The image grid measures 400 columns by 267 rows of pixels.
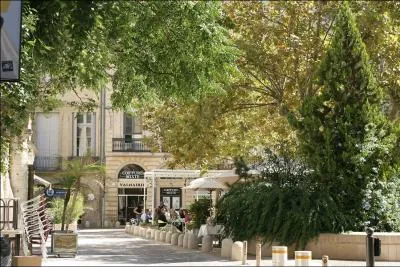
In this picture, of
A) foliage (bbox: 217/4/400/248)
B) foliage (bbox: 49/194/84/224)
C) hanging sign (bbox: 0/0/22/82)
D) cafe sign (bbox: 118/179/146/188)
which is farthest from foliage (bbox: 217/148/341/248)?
cafe sign (bbox: 118/179/146/188)

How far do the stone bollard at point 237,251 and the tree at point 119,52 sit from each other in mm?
4243

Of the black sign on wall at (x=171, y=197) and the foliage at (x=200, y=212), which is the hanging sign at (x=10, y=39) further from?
the black sign on wall at (x=171, y=197)

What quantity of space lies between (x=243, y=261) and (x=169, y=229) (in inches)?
574

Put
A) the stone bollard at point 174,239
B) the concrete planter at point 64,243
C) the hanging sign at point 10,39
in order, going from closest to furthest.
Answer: the hanging sign at point 10,39
the concrete planter at point 64,243
the stone bollard at point 174,239

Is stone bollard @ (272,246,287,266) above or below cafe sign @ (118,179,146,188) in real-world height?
below

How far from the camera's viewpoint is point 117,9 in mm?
17562

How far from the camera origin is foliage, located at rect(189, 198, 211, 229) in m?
29.1

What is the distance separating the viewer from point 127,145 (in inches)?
2328

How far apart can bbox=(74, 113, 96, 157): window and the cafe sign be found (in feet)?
10.9

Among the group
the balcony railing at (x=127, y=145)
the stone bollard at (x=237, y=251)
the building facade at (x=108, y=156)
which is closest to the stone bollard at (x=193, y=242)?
the stone bollard at (x=237, y=251)

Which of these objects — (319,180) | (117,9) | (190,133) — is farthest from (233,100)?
(117,9)

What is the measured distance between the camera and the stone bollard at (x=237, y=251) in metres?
21.1

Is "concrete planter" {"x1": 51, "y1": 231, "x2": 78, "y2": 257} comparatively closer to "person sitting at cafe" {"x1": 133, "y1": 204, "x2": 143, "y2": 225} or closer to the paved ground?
the paved ground

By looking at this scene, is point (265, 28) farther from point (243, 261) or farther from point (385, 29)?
point (243, 261)
